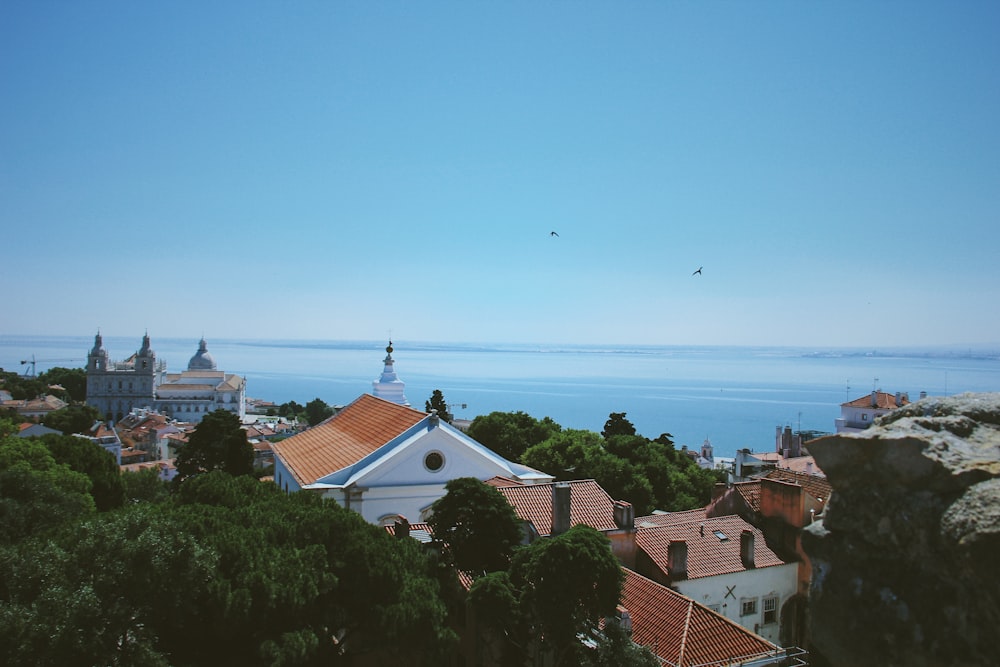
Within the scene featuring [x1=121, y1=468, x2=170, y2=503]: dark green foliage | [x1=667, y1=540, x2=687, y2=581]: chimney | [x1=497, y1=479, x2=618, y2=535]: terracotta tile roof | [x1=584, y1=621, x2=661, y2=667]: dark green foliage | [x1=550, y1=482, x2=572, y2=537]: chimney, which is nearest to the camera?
[x1=584, y1=621, x2=661, y2=667]: dark green foliage

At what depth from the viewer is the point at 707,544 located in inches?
860

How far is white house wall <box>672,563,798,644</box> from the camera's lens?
798 inches

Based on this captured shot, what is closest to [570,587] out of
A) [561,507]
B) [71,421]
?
[561,507]

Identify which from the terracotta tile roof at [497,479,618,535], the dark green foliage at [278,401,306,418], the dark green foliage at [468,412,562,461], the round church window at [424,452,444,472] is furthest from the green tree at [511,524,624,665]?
the dark green foliage at [278,401,306,418]

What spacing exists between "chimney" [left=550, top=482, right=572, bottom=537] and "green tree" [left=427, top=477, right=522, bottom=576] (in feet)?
12.6

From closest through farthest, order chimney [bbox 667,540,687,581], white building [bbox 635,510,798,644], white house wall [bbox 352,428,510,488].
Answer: chimney [bbox 667,540,687,581], white building [bbox 635,510,798,644], white house wall [bbox 352,428,510,488]

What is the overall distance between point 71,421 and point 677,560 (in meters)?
91.0

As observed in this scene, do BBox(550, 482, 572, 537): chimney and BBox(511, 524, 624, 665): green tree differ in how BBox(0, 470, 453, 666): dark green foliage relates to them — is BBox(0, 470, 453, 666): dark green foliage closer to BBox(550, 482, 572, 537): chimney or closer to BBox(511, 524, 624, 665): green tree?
BBox(511, 524, 624, 665): green tree

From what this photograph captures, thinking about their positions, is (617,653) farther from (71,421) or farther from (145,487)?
(71,421)

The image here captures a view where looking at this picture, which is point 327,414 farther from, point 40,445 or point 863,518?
point 863,518

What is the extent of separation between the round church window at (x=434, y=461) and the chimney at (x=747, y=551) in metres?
10.3

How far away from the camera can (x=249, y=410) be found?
165 meters

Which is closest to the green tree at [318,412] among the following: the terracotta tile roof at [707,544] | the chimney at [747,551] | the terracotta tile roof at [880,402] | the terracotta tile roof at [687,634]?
the terracotta tile roof at [880,402]

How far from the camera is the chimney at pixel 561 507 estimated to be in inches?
771
